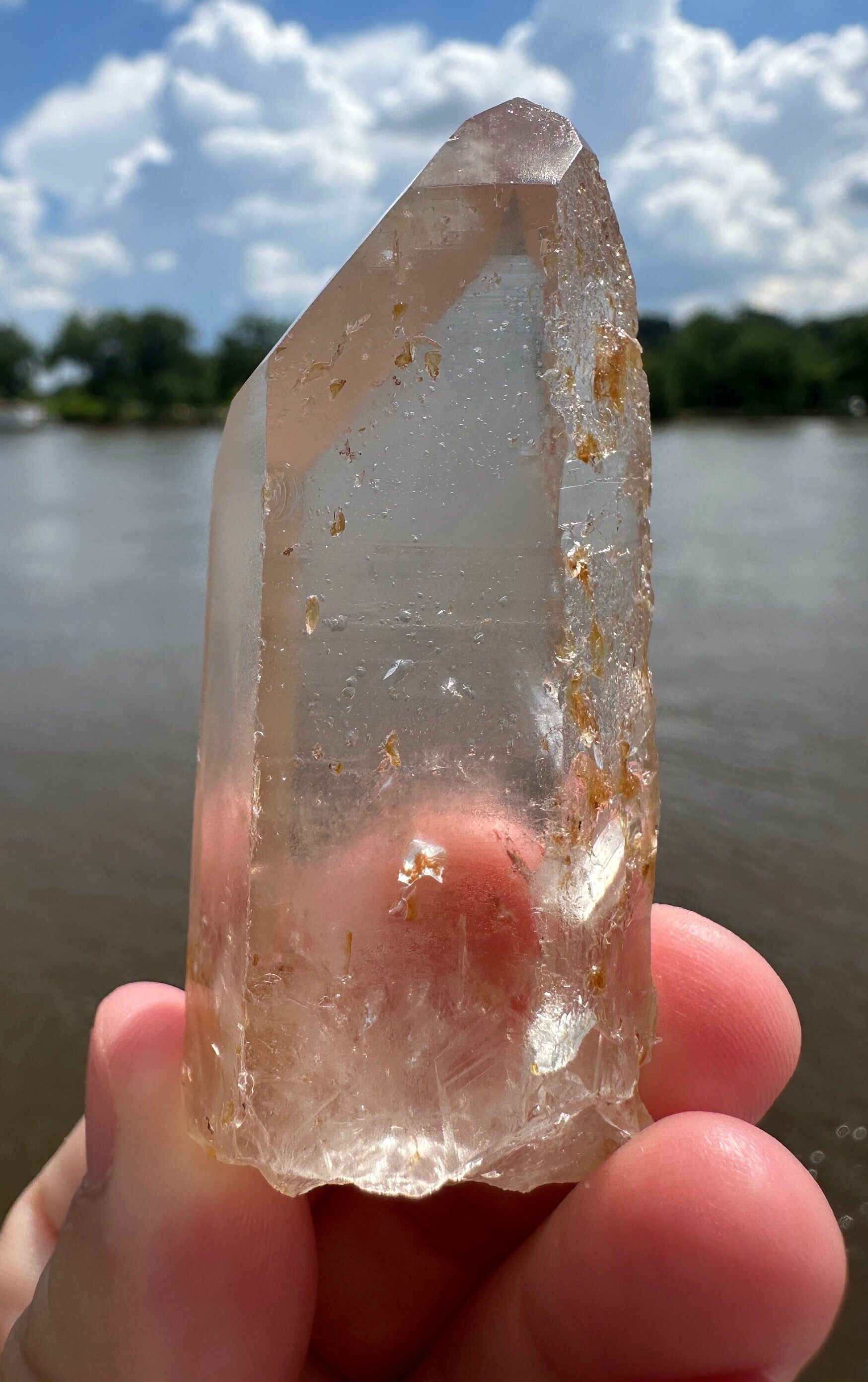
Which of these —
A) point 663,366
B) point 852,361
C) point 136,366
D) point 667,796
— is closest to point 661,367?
point 663,366

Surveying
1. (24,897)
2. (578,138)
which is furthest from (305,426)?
(24,897)

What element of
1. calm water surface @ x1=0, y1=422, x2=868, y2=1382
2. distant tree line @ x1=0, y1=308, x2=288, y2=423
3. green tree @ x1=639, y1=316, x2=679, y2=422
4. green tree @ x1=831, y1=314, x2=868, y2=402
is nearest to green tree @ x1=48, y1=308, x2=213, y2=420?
distant tree line @ x1=0, y1=308, x2=288, y2=423

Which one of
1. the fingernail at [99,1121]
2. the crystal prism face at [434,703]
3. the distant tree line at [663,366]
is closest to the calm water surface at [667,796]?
the fingernail at [99,1121]

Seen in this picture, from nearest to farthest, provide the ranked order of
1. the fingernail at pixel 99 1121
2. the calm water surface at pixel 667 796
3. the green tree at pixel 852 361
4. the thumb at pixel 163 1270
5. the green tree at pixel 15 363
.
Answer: the thumb at pixel 163 1270 < the fingernail at pixel 99 1121 < the calm water surface at pixel 667 796 < the green tree at pixel 852 361 < the green tree at pixel 15 363

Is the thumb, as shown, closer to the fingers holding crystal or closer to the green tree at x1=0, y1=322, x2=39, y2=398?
the fingers holding crystal

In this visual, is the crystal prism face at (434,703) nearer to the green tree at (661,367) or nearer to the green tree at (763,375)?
the green tree at (661,367)

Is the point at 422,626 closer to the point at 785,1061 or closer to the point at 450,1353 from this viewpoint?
the point at 785,1061
